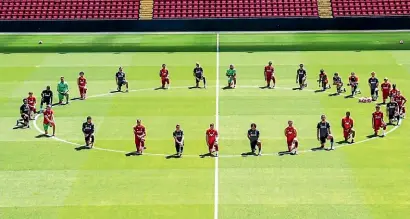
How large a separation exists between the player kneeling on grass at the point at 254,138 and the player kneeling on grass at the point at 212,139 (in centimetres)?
143

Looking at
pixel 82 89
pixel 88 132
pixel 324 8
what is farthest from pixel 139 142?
pixel 324 8

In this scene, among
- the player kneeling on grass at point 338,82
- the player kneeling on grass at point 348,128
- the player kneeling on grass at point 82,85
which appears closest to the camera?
the player kneeling on grass at point 348,128

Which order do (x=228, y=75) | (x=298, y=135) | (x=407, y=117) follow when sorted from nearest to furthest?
(x=298, y=135) → (x=407, y=117) → (x=228, y=75)

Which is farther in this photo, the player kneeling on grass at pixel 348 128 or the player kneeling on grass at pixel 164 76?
the player kneeling on grass at pixel 164 76

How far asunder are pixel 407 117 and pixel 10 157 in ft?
62.5

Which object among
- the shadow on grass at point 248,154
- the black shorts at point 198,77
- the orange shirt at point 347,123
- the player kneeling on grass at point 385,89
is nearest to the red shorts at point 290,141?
the shadow on grass at point 248,154

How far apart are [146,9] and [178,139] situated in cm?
3843

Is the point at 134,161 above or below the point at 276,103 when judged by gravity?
below

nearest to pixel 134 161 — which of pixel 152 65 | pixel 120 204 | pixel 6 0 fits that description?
pixel 120 204

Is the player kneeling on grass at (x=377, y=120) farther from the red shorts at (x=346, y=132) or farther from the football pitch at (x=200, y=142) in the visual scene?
the red shorts at (x=346, y=132)

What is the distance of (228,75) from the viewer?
46.5 meters

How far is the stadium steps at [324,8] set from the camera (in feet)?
226

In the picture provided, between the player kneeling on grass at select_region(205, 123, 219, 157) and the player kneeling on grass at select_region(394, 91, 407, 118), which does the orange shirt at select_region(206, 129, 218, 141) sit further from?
the player kneeling on grass at select_region(394, 91, 407, 118)

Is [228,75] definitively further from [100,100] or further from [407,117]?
[407,117]
